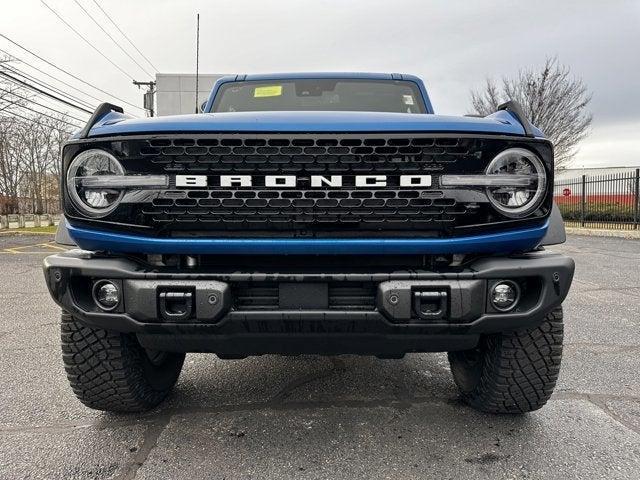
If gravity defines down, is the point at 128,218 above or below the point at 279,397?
above

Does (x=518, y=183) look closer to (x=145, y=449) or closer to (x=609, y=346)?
(x=145, y=449)

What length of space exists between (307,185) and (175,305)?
27.6 inches

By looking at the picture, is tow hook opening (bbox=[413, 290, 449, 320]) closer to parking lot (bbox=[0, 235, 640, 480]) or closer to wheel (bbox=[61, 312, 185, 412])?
parking lot (bbox=[0, 235, 640, 480])

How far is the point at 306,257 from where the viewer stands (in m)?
1.91

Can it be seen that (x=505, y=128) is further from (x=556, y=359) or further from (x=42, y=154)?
(x=42, y=154)

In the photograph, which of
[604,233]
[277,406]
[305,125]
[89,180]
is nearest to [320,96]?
[305,125]

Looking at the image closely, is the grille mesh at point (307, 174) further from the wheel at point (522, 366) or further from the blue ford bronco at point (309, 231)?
the wheel at point (522, 366)

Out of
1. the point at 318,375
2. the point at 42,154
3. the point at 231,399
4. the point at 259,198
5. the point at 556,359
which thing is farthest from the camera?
the point at 42,154

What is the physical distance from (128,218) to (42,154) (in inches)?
1098

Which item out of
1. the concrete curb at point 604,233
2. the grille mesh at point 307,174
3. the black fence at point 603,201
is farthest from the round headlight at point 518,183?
the black fence at point 603,201

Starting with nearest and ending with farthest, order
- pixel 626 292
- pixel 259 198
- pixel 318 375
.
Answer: pixel 259 198
pixel 318 375
pixel 626 292

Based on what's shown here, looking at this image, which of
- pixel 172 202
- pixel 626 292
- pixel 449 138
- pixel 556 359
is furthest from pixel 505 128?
pixel 626 292

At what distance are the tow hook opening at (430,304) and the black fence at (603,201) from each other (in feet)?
46.7

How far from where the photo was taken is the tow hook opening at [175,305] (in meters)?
1.79
